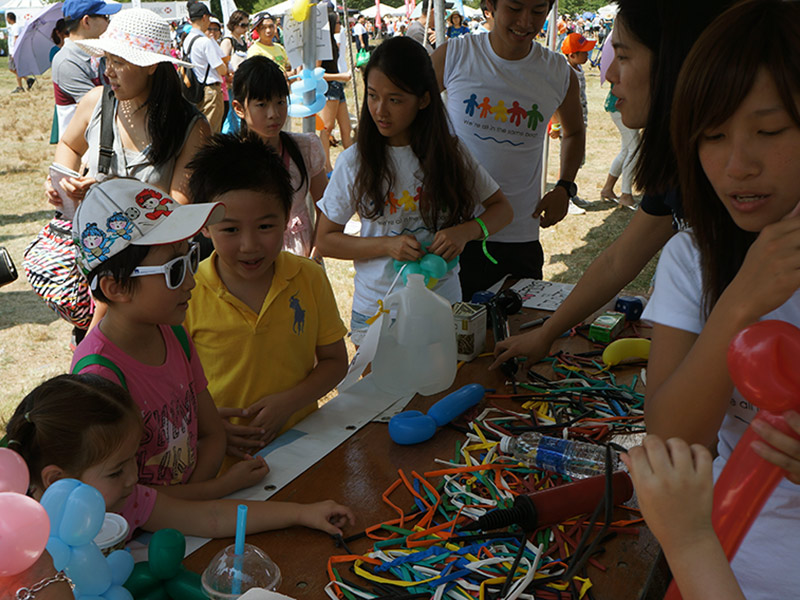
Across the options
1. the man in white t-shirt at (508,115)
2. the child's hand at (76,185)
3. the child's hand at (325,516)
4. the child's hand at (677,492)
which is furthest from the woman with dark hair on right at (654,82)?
the child's hand at (76,185)

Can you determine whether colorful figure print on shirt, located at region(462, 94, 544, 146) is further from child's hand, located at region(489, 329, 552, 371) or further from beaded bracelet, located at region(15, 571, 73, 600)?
beaded bracelet, located at region(15, 571, 73, 600)

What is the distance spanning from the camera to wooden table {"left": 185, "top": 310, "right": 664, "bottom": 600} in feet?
3.88

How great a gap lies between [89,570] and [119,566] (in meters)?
0.13

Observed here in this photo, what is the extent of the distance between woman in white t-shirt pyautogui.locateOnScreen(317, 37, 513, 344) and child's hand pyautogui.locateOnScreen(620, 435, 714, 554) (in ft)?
4.98

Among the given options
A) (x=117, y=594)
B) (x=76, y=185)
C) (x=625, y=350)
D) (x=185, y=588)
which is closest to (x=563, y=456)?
(x=625, y=350)

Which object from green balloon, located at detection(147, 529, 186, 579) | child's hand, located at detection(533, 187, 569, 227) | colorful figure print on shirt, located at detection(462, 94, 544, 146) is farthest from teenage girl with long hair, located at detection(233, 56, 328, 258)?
green balloon, located at detection(147, 529, 186, 579)

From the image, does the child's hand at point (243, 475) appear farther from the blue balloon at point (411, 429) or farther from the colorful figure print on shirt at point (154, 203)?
the colorful figure print on shirt at point (154, 203)

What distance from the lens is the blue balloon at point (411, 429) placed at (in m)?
1.60

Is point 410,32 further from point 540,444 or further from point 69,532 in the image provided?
point 69,532

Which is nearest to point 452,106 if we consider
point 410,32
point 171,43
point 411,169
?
point 411,169

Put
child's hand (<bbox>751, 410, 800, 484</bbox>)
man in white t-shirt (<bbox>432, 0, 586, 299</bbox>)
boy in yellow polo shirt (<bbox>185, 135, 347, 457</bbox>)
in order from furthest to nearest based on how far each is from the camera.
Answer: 1. man in white t-shirt (<bbox>432, 0, 586, 299</bbox>)
2. boy in yellow polo shirt (<bbox>185, 135, 347, 457</bbox>)
3. child's hand (<bbox>751, 410, 800, 484</bbox>)

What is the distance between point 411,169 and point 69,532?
68.7 inches

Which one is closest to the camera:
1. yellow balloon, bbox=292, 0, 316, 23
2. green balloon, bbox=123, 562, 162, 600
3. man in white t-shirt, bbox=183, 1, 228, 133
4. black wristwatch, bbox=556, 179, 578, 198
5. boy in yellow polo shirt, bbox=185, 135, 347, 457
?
green balloon, bbox=123, 562, 162, 600

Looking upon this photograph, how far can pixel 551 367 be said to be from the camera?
2.00 metres
